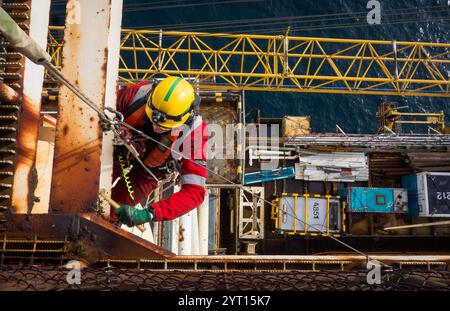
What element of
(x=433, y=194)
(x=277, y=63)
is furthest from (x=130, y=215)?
(x=277, y=63)

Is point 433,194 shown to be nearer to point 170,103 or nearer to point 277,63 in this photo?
point 277,63

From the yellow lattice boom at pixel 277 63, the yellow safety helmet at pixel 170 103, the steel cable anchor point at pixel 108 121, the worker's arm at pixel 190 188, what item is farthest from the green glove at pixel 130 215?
the yellow lattice boom at pixel 277 63

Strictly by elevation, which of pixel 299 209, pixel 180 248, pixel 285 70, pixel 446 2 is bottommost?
pixel 180 248

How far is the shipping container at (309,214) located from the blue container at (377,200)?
2.37 feet

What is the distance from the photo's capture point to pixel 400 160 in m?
17.8

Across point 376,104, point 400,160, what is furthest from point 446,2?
Answer: point 400,160

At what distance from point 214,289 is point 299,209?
1417cm

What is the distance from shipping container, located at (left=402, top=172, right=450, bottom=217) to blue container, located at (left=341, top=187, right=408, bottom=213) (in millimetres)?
683

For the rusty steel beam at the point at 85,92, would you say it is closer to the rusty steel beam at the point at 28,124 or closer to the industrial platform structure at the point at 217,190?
the industrial platform structure at the point at 217,190

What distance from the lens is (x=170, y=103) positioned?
6016 mm

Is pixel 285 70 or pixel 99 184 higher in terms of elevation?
pixel 285 70

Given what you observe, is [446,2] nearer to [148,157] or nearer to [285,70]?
[285,70]

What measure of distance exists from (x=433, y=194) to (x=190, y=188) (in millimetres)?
13369
